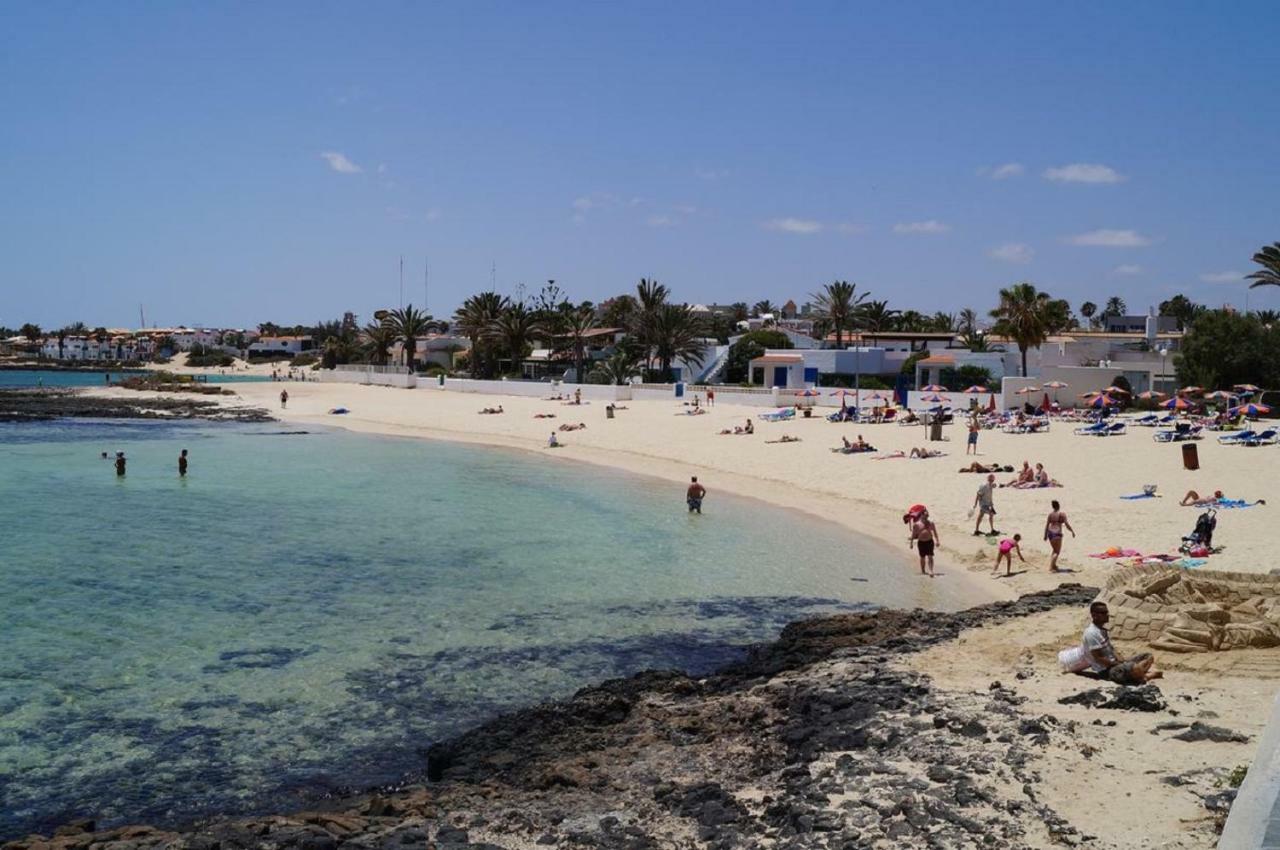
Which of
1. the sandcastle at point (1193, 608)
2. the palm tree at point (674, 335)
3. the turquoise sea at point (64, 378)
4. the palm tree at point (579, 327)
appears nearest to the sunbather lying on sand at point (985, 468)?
the sandcastle at point (1193, 608)

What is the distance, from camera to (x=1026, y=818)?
778 centimetres

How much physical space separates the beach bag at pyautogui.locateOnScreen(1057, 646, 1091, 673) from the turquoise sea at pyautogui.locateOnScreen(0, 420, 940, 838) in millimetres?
4953

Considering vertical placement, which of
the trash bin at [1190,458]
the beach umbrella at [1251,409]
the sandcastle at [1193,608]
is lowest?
the sandcastle at [1193,608]

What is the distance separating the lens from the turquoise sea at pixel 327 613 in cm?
1126

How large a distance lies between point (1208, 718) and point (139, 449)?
46.7 m

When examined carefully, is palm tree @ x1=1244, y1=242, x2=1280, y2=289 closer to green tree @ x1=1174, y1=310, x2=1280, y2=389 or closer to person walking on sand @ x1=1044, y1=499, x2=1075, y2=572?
green tree @ x1=1174, y1=310, x2=1280, y2=389

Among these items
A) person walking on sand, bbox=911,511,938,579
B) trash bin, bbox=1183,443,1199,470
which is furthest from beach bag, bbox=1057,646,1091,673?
trash bin, bbox=1183,443,1199,470

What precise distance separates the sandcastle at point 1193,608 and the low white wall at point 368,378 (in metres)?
70.1

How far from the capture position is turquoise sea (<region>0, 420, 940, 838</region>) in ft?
36.9

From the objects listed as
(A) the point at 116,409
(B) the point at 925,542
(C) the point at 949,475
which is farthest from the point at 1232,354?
(A) the point at 116,409

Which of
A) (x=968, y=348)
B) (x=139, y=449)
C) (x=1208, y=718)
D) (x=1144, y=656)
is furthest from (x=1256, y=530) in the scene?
(x=968, y=348)

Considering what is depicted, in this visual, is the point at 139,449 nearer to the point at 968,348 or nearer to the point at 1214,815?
the point at 1214,815

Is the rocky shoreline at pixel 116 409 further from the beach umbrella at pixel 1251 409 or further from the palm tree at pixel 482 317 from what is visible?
the beach umbrella at pixel 1251 409

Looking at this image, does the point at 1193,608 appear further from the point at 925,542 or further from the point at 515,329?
the point at 515,329
